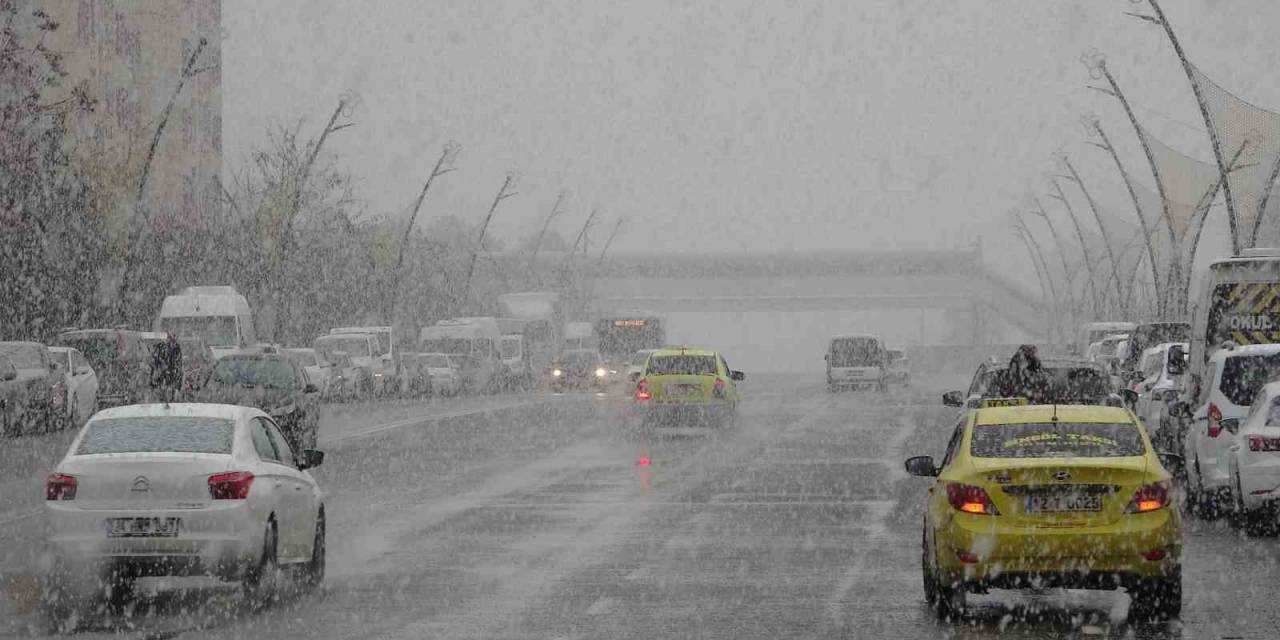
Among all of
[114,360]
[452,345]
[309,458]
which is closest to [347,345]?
[452,345]

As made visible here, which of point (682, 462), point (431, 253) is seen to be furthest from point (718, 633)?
point (431, 253)

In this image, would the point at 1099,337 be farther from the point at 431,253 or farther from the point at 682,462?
the point at 431,253

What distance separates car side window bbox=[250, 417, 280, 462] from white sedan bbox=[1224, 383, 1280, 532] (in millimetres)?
8467

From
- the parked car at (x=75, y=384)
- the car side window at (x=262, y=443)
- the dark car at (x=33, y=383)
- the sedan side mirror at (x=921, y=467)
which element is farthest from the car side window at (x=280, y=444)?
the parked car at (x=75, y=384)

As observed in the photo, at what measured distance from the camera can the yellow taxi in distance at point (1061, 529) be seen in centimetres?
1252

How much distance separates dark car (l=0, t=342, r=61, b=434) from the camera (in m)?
38.2

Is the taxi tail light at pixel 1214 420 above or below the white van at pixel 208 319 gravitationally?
below

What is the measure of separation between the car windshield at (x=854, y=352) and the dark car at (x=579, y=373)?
8.04 metres

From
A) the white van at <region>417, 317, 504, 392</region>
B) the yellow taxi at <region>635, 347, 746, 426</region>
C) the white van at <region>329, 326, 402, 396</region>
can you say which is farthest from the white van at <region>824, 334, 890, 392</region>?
the yellow taxi at <region>635, 347, 746, 426</region>

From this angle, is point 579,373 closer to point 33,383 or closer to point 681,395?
point 681,395

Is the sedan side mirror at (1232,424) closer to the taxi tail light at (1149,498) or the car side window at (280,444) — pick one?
the taxi tail light at (1149,498)

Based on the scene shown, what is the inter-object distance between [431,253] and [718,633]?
Answer: 96813 mm

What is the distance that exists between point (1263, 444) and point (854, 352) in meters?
55.8

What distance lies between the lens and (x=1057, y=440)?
13.3 m
